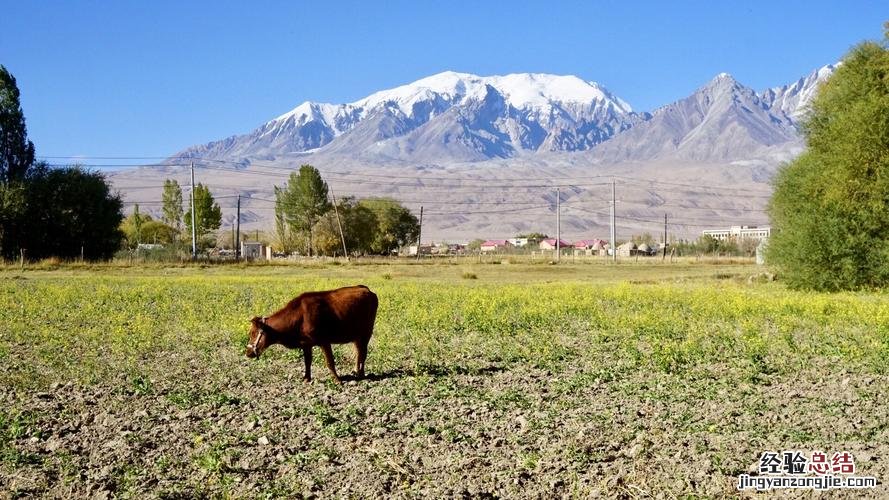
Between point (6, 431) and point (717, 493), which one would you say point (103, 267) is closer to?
point (6, 431)

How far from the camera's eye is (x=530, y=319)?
81.7 feet

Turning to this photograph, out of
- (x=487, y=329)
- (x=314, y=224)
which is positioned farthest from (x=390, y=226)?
(x=487, y=329)

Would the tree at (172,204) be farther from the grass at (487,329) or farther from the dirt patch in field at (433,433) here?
the dirt patch in field at (433,433)

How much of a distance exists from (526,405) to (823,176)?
1253 inches

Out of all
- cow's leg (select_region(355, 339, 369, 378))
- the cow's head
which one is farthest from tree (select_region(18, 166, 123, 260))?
cow's leg (select_region(355, 339, 369, 378))

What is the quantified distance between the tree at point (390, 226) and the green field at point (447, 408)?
99738mm

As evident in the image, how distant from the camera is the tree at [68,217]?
2844 inches

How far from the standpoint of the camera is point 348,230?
385ft

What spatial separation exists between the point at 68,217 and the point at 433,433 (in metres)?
69.5

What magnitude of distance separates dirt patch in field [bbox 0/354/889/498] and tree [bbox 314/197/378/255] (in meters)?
97.5

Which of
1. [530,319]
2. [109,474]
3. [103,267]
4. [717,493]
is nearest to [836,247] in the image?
[530,319]

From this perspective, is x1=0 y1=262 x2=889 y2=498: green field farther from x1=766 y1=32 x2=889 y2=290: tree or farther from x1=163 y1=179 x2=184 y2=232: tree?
x1=163 y1=179 x2=184 y2=232: tree

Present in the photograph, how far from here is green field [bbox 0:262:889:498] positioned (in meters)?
9.39

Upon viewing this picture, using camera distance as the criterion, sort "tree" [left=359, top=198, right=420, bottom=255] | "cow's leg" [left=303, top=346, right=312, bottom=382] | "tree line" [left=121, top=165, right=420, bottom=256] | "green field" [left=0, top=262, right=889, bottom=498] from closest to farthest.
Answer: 1. "green field" [left=0, top=262, right=889, bottom=498]
2. "cow's leg" [left=303, top=346, right=312, bottom=382]
3. "tree line" [left=121, top=165, right=420, bottom=256]
4. "tree" [left=359, top=198, right=420, bottom=255]
